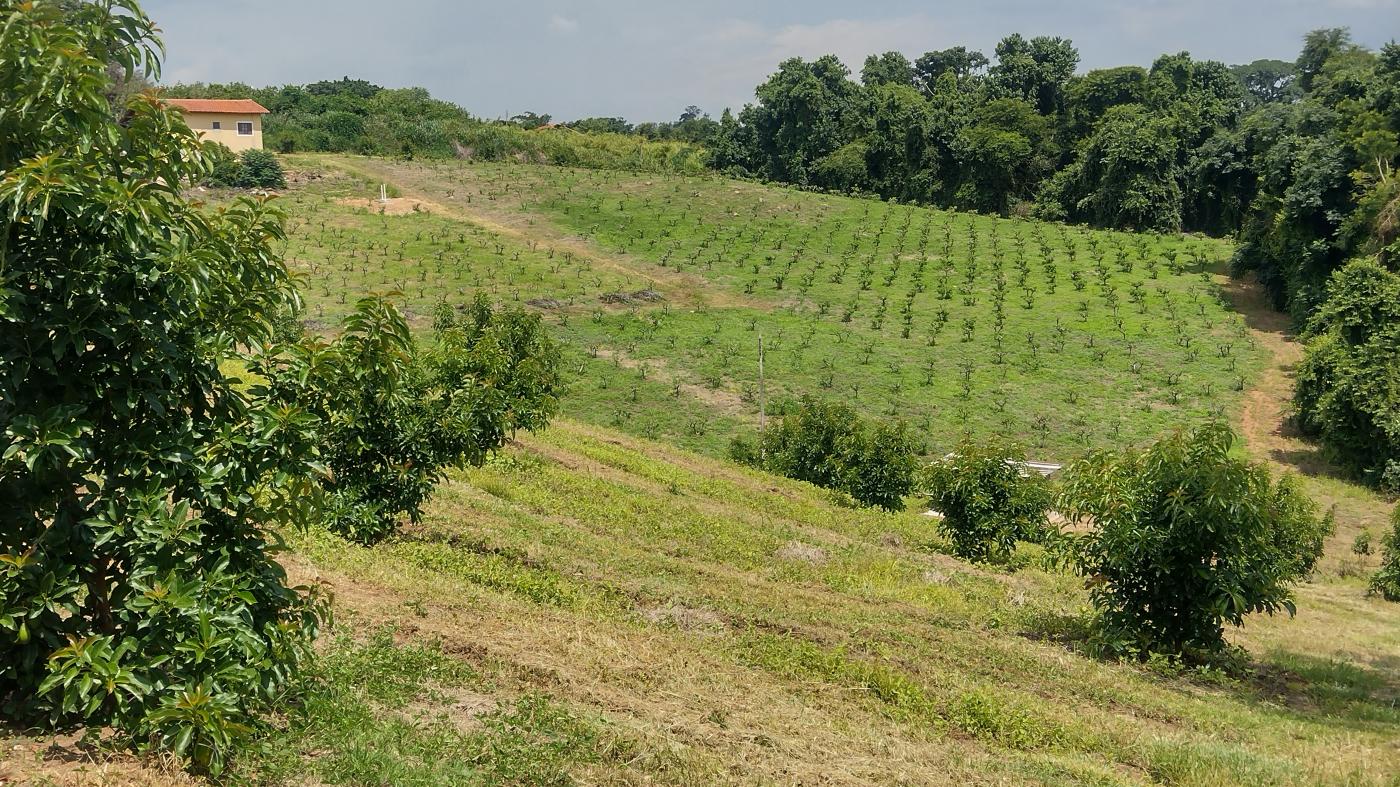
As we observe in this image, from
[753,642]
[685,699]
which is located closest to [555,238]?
[753,642]

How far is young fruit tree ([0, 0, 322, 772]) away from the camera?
5.09 m

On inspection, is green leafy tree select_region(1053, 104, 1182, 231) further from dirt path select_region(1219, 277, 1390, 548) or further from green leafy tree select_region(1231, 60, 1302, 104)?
green leafy tree select_region(1231, 60, 1302, 104)

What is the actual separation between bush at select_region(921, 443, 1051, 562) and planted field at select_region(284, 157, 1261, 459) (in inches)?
663

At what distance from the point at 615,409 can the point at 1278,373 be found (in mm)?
30501

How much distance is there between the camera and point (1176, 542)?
12.8m

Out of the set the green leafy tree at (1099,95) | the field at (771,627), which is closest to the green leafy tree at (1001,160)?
the green leafy tree at (1099,95)

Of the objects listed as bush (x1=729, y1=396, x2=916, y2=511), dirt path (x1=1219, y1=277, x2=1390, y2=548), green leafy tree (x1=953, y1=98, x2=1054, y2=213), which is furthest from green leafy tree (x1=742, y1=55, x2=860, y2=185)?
bush (x1=729, y1=396, x2=916, y2=511)

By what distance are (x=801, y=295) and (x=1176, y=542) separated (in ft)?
145

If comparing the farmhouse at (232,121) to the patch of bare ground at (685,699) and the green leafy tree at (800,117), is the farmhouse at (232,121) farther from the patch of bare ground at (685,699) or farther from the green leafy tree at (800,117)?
the patch of bare ground at (685,699)

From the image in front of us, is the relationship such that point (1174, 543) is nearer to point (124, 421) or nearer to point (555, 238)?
point (124, 421)

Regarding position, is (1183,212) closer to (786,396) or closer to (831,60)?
(831,60)

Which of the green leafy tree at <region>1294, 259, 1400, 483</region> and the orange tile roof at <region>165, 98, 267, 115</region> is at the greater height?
the orange tile roof at <region>165, 98, 267, 115</region>

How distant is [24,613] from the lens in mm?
5133

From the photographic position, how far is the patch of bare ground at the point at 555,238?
182 ft
